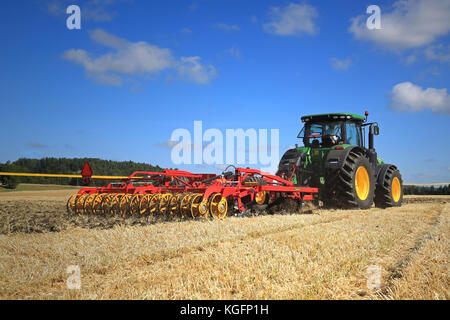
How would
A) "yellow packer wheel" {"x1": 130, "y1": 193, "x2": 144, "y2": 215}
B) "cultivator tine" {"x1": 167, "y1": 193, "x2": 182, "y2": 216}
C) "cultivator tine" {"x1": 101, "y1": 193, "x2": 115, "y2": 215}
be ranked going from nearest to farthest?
"cultivator tine" {"x1": 167, "y1": 193, "x2": 182, "y2": 216} → "yellow packer wheel" {"x1": 130, "y1": 193, "x2": 144, "y2": 215} → "cultivator tine" {"x1": 101, "y1": 193, "x2": 115, "y2": 215}

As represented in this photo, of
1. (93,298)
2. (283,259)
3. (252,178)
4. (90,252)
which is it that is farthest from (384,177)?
(93,298)

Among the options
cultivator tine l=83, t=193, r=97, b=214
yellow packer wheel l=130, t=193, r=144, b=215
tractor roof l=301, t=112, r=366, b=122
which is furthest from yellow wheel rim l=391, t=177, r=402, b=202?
cultivator tine l=83, t=193, r=97, b=214

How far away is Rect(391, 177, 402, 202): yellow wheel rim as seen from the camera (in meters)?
11.1

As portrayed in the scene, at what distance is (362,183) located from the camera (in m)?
9.27

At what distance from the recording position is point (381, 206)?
10.6 metres

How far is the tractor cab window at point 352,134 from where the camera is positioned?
9.45 m

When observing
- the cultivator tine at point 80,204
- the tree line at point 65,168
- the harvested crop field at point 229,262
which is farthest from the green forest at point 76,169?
the harvested crop field at point 229,262

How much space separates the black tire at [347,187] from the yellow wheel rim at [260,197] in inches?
78.9

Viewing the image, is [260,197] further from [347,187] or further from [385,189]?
[385,189]

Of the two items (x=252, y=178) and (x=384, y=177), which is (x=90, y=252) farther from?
(x=384, y=177)

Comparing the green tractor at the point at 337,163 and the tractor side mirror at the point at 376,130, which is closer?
the green tractor at the point at 337,163

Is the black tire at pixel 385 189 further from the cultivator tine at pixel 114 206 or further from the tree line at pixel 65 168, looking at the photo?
the tree line at pixel 65 168

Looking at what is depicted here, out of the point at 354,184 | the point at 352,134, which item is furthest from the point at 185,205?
the point at 352,134

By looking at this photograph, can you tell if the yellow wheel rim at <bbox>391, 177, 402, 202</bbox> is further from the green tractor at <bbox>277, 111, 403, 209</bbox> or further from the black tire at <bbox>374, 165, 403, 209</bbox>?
the green tractor at <bbox>277, 111, 403, 209</bbox>
